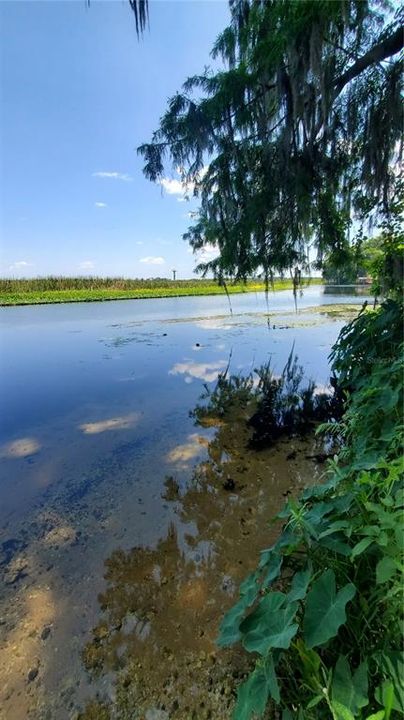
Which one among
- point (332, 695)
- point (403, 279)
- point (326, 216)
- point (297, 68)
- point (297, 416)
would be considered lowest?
point (297, 416)

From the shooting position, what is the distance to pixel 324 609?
0.84m

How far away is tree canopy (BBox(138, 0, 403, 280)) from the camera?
149 inches

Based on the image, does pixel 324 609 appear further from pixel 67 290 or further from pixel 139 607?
pixel 67 290

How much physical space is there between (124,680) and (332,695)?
0.94m

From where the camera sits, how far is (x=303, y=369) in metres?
6.39

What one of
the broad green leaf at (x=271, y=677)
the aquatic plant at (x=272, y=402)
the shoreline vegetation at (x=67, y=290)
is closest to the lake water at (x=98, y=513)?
the aquatic plant at (x=272, y=402)

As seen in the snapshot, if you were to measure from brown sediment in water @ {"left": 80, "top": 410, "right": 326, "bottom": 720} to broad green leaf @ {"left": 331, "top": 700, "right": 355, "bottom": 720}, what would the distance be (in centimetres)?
66

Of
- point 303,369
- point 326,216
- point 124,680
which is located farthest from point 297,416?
A: point 326,216

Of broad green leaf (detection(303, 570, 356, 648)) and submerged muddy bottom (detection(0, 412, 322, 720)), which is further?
submerged muddy bottom (detection(0, 412, 322, 720))

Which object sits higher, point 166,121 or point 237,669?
point 166,121

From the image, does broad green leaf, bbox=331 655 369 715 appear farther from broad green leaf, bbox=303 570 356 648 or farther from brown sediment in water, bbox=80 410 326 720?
brown sediment in water, bbox=80 410 326 720

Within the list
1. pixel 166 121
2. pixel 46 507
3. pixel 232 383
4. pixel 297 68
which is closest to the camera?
pixel 46 507

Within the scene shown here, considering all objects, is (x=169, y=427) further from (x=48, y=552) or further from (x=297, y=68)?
(x=297, y=68)

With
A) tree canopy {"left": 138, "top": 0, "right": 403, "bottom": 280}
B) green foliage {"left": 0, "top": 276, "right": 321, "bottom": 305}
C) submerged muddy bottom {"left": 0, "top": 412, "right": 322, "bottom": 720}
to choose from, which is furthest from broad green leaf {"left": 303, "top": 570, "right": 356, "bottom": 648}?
green foliage {"left": 0, "top": 276, "right": 321, "bottom": 305}
